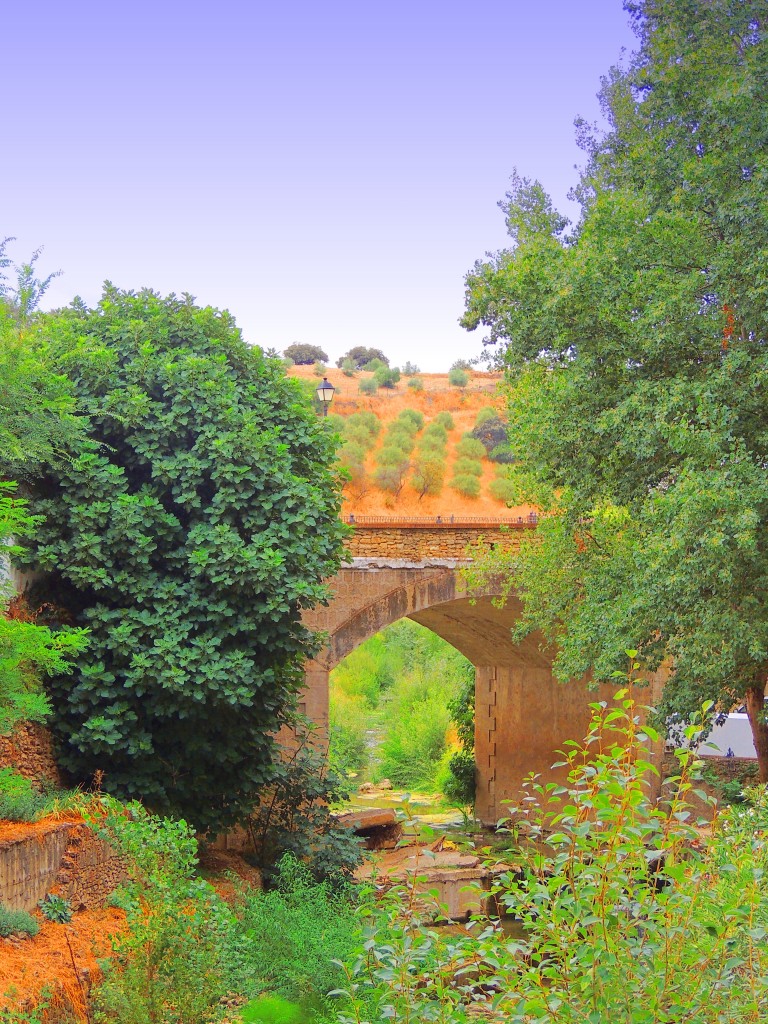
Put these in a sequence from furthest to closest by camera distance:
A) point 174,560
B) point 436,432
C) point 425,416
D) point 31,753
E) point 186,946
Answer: point 425,416
point 436,432
point 174,560
point 31,753
point 186,946

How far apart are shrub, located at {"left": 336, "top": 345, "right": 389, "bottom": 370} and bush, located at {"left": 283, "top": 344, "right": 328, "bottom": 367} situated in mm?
4487

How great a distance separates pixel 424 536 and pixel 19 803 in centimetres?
869

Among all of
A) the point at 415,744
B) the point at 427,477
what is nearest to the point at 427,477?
the point at 427,477

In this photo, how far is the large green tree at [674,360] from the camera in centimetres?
957

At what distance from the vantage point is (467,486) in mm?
43906

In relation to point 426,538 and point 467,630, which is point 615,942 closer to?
point 426,538

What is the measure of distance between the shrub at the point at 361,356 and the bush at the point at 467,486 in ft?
60.5

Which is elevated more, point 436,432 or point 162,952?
point 436,432

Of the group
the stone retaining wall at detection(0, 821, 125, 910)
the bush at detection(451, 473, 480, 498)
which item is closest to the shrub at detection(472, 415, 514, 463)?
the bush at detection(451, 473, 480, 498)

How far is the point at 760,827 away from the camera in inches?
298

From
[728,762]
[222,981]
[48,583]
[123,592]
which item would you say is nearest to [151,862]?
[222,981]

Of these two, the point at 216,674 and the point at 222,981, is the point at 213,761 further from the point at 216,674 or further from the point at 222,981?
the point at 222,981

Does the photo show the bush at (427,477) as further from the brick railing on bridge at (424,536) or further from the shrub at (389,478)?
the brick railing on bridge at (424,536)

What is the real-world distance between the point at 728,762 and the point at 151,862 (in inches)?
468
